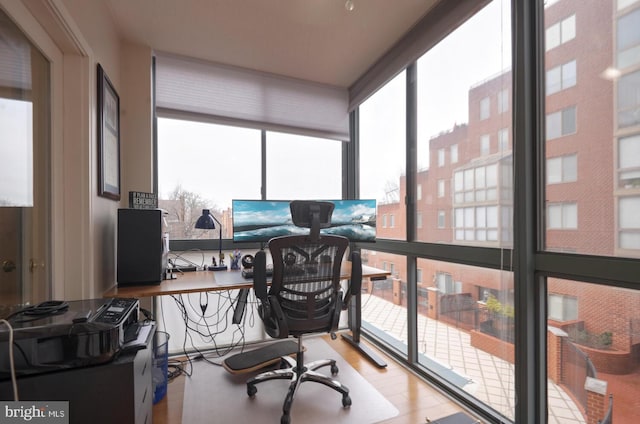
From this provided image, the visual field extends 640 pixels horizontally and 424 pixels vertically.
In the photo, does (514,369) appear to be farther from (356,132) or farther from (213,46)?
(213,46)

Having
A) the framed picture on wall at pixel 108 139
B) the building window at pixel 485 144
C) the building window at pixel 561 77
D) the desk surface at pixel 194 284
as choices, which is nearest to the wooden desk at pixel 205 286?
the desk surface at pixel 194 284

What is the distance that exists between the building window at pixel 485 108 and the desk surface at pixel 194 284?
1279mm

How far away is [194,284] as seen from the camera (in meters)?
1.92

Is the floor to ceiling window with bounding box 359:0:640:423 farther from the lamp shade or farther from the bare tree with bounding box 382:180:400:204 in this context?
the lamp shade

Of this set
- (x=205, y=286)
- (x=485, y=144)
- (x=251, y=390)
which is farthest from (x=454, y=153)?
(x=251, y=390)

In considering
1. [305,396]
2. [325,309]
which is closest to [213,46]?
[325,309]

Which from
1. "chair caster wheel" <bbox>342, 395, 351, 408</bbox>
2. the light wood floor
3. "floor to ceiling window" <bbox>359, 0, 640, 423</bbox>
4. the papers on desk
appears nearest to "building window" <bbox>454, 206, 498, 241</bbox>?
"floor to ceiling window" <bbox>359, 0, 640, 423</bbox>

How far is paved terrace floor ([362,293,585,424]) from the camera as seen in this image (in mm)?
1419

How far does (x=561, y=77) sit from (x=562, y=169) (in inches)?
17.3

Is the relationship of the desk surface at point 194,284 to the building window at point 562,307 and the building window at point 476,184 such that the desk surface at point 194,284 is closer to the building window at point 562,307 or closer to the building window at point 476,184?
the building window at point 476,184

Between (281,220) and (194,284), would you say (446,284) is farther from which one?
(194,284)

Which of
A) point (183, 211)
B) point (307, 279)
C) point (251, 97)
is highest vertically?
point (251, 97)

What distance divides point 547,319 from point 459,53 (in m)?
1.67

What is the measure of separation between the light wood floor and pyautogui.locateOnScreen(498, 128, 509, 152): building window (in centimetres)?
159
